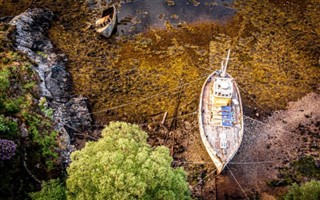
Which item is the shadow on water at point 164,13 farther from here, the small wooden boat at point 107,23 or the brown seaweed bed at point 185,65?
the small wooden boat at point 107,23

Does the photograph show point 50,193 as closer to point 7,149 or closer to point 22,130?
point 7,149

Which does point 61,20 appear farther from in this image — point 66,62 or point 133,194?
point 133,194

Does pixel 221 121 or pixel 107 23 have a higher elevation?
pixel 107 23

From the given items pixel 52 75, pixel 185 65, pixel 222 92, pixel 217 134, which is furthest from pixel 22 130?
pixel 185 65

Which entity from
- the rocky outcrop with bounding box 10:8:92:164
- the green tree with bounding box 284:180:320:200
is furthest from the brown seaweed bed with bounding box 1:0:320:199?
the green tree with bounding box 284:180:320:200

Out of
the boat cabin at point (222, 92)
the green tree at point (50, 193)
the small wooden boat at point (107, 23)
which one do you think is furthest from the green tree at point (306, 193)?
the small wooden boat at point (107, 23)

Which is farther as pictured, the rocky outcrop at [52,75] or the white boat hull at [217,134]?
the rocky outcrop at [52,75]

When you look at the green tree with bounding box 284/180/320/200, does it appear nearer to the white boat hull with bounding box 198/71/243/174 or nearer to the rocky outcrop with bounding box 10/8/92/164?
the white boat hull with bounding box 198/71/243/174

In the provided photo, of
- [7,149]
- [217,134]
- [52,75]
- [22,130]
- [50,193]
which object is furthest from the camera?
[52,75]
